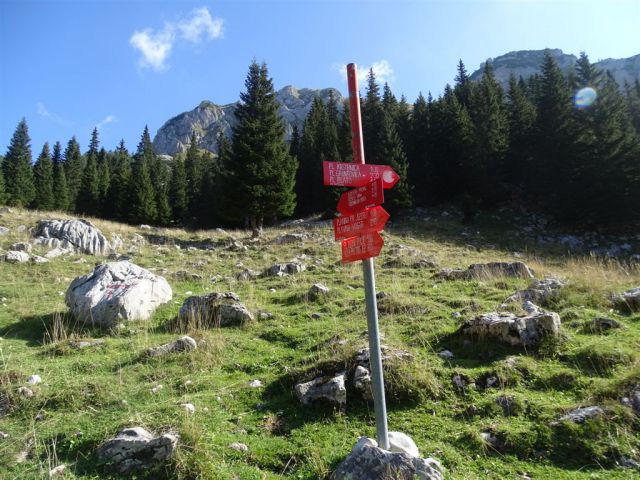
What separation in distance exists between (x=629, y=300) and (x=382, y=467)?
20.6ft

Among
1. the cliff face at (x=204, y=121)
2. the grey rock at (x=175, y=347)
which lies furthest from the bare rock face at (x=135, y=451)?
the cliff face at (x=204, y=121)

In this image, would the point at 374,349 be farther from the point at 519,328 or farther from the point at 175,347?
the point at 175,347

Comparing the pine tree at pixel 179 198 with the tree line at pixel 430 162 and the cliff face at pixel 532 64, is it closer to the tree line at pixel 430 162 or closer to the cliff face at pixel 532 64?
the tree line at pixel 430 162

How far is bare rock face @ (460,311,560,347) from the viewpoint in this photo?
222 inches

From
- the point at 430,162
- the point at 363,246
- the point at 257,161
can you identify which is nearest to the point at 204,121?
the point at 430,162

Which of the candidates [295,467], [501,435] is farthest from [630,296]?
[295,467]

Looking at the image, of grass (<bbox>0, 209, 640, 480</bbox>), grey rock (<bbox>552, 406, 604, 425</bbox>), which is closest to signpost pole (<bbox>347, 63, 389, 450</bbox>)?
grass (<bbox>0, 209, 640, 480</bbox>)

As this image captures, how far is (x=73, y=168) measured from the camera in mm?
67562

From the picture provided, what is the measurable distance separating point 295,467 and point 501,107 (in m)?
46.4

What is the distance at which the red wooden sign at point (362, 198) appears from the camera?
11.2ft

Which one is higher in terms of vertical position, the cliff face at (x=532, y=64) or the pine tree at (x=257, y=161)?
the cliff face at (x=532, y=64)

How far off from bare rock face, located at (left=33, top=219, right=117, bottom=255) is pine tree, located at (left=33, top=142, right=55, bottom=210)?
139 feet

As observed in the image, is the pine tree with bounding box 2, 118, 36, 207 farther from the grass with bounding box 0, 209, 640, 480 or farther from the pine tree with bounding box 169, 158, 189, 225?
the grass with bounding box 0, 209, 640, 480

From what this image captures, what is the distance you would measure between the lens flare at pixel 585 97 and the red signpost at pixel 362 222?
36248 millimetres
